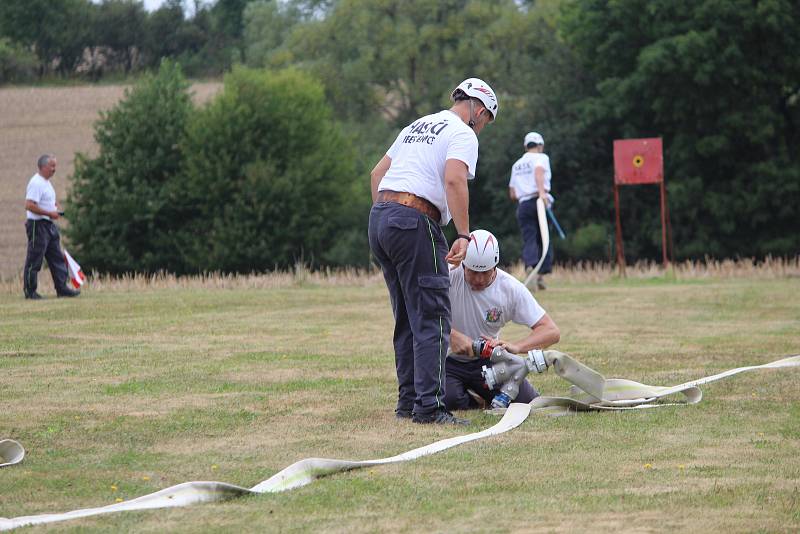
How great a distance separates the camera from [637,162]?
1059 inches

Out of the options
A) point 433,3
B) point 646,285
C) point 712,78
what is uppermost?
point 433,3

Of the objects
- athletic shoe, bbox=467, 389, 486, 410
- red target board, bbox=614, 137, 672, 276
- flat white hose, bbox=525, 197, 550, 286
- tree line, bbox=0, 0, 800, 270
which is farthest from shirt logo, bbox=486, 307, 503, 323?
tree line, bbox=0, 0, 800, 270

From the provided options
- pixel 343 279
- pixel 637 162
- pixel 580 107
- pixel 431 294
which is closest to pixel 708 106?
pixel 580 107

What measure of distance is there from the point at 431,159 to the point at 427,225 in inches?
14.7

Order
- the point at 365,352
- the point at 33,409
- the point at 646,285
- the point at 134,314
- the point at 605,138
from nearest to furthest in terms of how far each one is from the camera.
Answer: the point at 33,409
the point at 365,352
the point at 134,314
the point at 646,285
the point at 605,138

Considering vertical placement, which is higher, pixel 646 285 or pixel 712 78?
pixel 712 78

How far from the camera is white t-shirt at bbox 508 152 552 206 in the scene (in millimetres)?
17750

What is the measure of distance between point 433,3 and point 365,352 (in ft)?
180

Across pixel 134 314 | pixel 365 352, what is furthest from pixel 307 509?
pixel 134 314

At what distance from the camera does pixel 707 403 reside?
827cm

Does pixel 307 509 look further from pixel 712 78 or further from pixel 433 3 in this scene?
pixel 433 3

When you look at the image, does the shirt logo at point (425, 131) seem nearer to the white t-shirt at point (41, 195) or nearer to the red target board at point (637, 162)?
the white t-shirt at point (41, 195)

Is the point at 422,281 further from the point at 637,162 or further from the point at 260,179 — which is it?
the point at 260,179

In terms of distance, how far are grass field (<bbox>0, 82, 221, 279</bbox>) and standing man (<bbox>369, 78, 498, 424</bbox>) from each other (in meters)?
49.0
